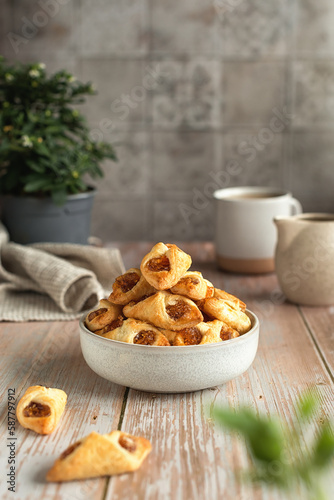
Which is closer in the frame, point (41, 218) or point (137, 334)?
point (137, 334)

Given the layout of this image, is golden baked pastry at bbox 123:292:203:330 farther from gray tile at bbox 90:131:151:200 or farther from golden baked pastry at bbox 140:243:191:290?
gray tile at bbox 90:131:151:200

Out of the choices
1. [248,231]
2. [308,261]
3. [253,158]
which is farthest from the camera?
[253,158]

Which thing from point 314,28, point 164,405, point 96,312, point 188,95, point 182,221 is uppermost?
point 314,28

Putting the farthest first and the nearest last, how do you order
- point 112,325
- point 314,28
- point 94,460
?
1. point 314,28
2. point 112,325
3. point 94,460

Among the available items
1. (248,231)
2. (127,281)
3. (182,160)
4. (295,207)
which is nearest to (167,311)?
(127,281)

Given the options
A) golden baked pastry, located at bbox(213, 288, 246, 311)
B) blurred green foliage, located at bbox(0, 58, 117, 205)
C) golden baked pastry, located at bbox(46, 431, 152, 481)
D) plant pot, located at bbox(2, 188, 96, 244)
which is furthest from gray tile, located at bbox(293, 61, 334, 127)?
golden baked pastry, located at bbox(46, 431, 152, 481)

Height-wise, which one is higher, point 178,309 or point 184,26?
point 184,26

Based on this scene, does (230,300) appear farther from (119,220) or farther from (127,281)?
(119,220)
